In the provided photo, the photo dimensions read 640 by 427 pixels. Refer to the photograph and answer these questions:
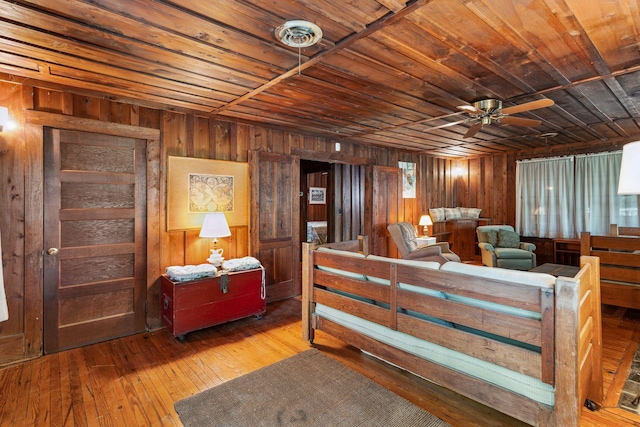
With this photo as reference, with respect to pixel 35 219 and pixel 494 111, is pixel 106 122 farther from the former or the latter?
pixel 494 111

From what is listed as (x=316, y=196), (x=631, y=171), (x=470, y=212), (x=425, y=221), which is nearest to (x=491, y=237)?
(x=425, y=221)

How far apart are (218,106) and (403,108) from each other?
2027 mm

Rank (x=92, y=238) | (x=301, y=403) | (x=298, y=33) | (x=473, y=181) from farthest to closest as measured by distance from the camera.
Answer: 1. (x=473, y=181)
2. (x=92, y=238)
3. (x=301, y=403)
4. (x=298, y=33)

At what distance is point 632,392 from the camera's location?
7.32 feet

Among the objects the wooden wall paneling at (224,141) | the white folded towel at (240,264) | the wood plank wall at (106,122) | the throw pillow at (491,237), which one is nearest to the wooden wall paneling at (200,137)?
the wood plank wall at (106,122)

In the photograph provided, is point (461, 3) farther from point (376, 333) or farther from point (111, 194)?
point (111, 194)

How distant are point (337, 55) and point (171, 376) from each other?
2772 mm

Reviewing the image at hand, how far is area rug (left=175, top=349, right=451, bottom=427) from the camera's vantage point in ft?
6.39

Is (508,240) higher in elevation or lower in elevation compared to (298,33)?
lower

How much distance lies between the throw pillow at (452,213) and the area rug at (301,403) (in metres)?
5.33

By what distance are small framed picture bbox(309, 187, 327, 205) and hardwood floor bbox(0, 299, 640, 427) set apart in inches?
225

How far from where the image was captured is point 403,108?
3447 mm

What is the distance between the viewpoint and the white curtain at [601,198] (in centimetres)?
524

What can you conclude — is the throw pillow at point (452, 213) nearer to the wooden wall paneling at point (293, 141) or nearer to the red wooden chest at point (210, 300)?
the wooden wall paneling at point (293, 141)
